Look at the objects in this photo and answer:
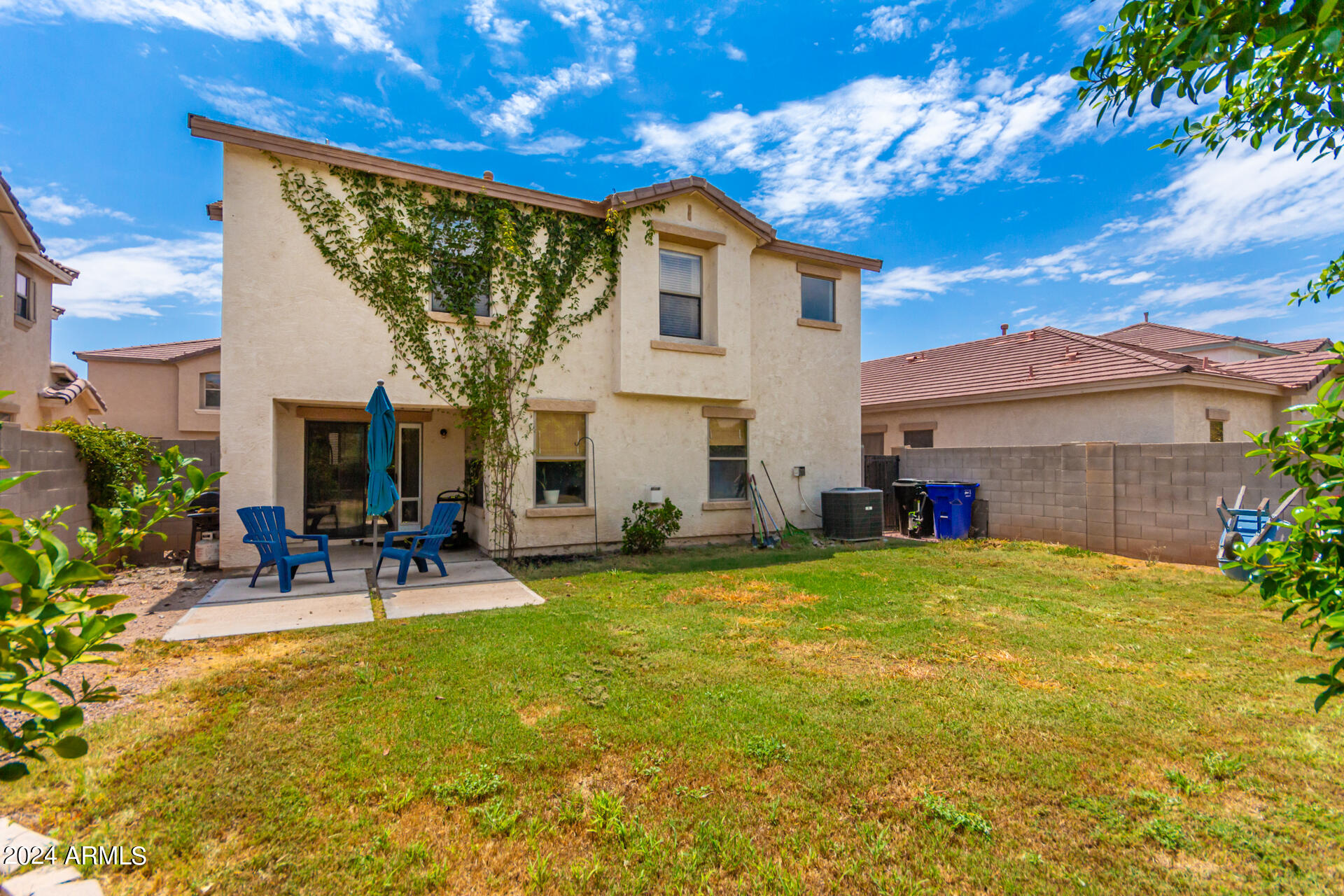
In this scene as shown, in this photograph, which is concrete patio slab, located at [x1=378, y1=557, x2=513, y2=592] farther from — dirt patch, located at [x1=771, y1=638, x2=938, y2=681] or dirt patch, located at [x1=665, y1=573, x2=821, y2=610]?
dirt patch, located at [x1=771, y1=638, x2=938, y2=681]

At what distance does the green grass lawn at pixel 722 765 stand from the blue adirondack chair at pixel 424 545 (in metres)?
2.24

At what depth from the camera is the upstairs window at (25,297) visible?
535 inches

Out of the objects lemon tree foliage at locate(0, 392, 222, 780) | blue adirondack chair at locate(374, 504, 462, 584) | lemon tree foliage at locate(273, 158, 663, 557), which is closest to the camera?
lemon tree foliage at locate(0, 392, 222, 780)

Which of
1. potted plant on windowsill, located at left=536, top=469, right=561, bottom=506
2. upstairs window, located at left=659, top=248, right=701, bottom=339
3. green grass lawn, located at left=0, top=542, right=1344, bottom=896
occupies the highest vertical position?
upstairs window, located at left=659, top=248, right=701, bottom=339

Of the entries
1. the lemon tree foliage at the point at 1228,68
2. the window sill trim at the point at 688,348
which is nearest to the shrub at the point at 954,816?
the lemon tree foliage at the point at 1228,68

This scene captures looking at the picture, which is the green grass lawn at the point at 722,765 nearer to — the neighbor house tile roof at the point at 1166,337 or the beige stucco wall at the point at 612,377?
the beige stucco wall at the point at 612,377

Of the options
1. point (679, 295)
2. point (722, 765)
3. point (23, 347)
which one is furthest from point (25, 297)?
point (722, 765)

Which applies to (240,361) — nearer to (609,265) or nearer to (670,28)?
(609,265)

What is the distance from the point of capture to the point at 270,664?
4973 mm

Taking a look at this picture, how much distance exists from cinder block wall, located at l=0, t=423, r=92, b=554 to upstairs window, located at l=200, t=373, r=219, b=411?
17771mm

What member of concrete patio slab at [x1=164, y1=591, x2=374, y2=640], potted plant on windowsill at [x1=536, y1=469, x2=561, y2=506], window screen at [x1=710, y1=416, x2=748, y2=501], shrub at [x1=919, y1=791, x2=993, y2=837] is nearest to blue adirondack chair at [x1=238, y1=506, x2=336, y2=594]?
concrete patio slab at [x1=164, y1=591, x2=374, y2=640]

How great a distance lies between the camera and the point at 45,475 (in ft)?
23.7

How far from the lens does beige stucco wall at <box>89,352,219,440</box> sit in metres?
22.1

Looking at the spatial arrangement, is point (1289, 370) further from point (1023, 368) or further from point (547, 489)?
point (547, 489)
